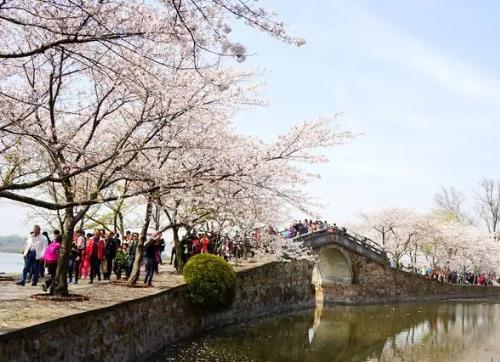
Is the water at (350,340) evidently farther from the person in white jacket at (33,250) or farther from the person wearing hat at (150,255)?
the person in white jacket at (33,250)

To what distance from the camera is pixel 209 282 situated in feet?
53.8

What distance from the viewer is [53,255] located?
1334 cm

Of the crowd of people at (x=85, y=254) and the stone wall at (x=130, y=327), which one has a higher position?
the crowd of people at (x=85, y=254)

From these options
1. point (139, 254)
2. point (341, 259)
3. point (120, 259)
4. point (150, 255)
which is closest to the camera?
point (150, 255)

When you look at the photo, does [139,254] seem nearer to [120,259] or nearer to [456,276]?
[120,259]

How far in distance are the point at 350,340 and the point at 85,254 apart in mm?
9898

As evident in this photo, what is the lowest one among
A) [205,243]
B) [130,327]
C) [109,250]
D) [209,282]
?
[130,327]

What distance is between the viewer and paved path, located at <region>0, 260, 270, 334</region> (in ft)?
29.6

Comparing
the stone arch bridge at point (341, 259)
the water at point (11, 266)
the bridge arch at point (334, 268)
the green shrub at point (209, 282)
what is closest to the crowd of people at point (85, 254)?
the green shrub at point (209, 282)

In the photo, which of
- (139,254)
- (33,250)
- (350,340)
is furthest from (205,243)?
(33,250)

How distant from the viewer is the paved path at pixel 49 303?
9.02 meters

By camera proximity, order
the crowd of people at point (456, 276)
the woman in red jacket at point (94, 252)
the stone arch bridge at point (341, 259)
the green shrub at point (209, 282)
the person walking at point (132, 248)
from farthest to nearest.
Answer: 1. the crowd of people at point (456, 276)
2. the stone arch bridge at point (341, 259)
3. the person walking at point (132, 248)
4. the green shrub at point (209, 282)
5. the woman in red jacket at point (94, 252)

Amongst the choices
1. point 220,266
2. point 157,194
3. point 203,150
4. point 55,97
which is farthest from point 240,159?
point 220,266

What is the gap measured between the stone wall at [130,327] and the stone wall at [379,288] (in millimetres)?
10812
